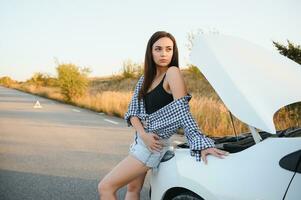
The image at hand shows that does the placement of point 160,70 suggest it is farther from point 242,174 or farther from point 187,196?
point 242,174

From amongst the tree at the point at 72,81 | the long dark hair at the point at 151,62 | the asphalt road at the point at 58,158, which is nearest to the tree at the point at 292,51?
the asphalt road at the point at 58,158

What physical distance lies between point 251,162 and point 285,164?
0.65ft

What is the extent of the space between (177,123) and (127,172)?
49 centimetres

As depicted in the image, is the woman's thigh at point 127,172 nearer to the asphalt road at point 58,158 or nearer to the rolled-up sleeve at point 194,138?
the rolled-up sleeve at point 194,138

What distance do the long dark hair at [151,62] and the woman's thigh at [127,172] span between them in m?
0.48

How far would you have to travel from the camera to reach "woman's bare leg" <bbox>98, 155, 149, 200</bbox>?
2.88 m

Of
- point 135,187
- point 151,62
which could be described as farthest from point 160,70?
point 135,187

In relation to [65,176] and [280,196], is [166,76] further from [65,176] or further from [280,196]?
[65,176]

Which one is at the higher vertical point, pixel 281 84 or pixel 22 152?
pixel 281 84

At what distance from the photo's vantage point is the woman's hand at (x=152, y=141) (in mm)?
2836

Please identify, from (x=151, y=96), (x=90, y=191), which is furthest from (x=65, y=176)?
(x=151, y=96)

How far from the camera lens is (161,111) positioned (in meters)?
2.84

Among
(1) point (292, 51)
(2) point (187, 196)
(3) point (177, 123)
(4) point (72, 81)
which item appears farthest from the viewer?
(4) point (72, 81)

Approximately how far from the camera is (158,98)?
2908 millimetres
